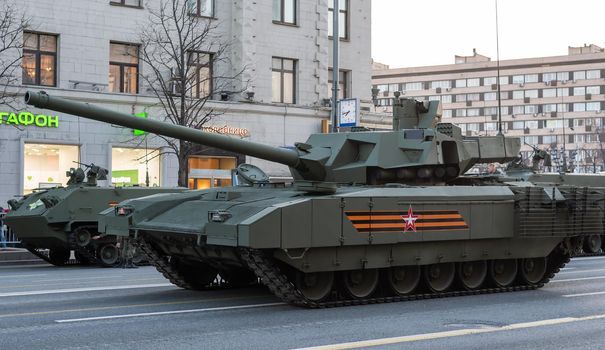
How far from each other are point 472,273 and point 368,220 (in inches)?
102

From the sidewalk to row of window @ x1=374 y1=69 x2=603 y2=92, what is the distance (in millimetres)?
83016

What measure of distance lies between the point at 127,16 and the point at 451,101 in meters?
80.3

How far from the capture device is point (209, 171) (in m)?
32.6

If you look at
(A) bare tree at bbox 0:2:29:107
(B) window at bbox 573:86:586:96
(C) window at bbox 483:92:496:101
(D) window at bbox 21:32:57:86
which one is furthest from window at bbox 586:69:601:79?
(A) bare tree at bbox 0:2:29:107

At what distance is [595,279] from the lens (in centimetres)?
1677

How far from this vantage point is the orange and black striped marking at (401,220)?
12312mm

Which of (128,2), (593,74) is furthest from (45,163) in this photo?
(593,74)

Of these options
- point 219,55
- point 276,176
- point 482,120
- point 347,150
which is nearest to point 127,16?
point 219,55

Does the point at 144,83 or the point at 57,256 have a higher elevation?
the point at 144,83

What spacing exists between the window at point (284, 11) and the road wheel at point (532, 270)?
20.4 meters

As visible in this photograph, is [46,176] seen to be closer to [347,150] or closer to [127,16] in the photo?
[127,16]

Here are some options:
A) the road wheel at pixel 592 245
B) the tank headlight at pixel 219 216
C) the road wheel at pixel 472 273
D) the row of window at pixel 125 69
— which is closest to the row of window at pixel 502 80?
the row of window at pixel 125 69

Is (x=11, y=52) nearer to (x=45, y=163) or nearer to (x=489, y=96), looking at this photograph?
(x=45, y=163)

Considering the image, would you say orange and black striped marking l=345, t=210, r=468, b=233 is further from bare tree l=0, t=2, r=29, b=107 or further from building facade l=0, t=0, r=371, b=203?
bare tree l=0, t=2, r=29, b=107
